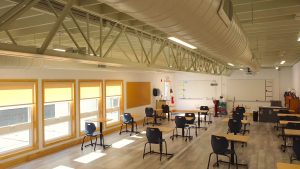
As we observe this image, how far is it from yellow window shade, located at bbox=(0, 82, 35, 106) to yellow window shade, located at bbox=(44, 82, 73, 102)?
0.60 m

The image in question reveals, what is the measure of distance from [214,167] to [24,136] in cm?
606

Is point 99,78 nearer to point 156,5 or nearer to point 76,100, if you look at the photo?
point 76,100

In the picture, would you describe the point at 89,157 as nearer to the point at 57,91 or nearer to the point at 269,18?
the point at 57,91

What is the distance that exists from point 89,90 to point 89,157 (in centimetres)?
356

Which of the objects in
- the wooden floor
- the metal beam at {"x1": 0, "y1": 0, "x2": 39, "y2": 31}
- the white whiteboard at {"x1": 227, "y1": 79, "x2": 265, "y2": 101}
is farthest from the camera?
the white whiteboard at {"x1": 227, "y1": 79, "x2": 265, "y2": 101}

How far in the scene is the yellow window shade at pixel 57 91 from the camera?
8.70 meters

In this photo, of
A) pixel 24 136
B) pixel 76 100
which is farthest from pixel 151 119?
pixel 24 136

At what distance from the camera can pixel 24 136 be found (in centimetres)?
805

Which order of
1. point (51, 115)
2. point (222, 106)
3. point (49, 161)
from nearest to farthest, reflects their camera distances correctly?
point (49, 161), point (51, 115), point (222, 106)

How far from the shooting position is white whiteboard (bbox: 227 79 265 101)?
747 inches

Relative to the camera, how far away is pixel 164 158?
25.0ft

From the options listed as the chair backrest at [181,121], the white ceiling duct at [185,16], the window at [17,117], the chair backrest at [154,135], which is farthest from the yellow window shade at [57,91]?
the white ceiling duct at [185,16]

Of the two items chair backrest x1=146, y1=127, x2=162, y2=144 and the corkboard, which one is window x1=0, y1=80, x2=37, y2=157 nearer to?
chair backrest x1=146, y1=127, x2=162, y2=144

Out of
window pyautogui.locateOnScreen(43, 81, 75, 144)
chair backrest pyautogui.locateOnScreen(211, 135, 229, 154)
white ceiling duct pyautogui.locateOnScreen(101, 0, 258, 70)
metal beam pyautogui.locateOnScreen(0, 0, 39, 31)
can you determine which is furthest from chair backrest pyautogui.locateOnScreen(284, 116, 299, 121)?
metal beam pyautogui.locateOnScreen(0, 0, 39, 31)
